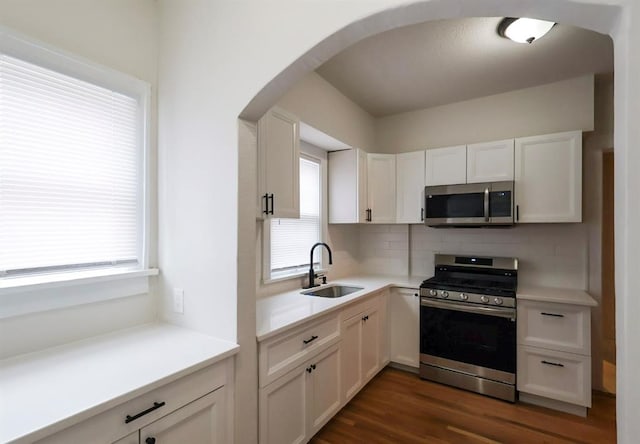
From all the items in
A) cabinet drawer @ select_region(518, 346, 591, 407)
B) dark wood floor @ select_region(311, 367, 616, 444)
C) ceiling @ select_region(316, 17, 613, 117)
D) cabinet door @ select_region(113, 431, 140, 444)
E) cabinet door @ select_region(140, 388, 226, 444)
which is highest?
ceiling @ select_region(316, 17, 613, 117)

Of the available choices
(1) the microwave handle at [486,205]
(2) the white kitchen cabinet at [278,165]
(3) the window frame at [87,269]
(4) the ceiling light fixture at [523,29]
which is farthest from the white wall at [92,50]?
(1) the microwave handle at [486,205]

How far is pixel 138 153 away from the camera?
183 centimetres

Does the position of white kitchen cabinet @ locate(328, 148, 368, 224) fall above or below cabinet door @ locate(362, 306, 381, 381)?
above

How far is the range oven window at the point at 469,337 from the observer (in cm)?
267

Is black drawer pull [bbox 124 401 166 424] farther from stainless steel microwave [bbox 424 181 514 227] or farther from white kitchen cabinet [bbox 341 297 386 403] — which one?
stainless steel microwave [bbox 424 181 514 227]

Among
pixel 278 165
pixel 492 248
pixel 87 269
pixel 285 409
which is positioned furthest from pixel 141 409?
pixel 492 248

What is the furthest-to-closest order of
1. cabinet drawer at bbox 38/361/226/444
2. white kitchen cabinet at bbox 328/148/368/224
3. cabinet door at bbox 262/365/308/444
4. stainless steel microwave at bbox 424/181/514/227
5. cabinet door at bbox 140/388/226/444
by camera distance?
white kitchen cabinet at bbox 328/148/368/224 → stainless steel microwave at bbox 424/181/514/227 → cabinet door at bbox 262/365/308/444 → cabinet door at bbox 140/388/226/444 → cabinet drawer at bbox 38/361/226/444

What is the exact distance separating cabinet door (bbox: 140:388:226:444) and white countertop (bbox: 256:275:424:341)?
1.17 ft

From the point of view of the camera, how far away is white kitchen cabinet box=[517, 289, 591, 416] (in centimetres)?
248

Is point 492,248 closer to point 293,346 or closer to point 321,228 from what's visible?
point 321,228

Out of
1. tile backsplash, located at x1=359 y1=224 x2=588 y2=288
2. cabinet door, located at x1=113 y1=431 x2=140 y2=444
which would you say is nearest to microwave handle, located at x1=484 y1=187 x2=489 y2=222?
tile backsplash, located at x1=359 y1=224 x2=588 y2=288

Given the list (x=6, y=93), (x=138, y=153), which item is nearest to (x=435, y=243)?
(x=138, y=153)

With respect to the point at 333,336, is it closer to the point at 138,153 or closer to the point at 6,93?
the point at 138,153

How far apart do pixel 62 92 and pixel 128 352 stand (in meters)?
1.25
